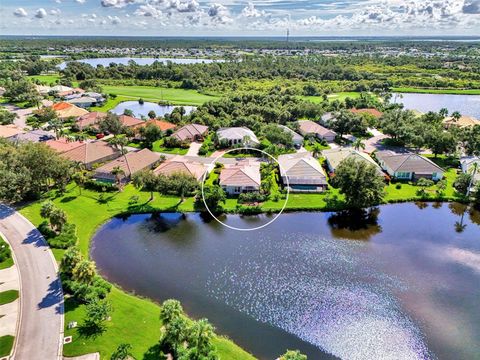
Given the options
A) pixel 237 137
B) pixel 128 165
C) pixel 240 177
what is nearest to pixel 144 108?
pixel 237 137

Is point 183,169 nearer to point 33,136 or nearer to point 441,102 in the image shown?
point 33,136

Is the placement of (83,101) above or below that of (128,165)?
above

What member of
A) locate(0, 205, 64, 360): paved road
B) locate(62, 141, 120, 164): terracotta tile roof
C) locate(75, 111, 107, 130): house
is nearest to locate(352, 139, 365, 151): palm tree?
locate(62, 141, 120, 164): terracotta tile roof

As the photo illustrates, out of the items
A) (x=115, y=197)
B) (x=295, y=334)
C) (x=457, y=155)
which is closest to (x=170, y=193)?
(x=115, y=197)

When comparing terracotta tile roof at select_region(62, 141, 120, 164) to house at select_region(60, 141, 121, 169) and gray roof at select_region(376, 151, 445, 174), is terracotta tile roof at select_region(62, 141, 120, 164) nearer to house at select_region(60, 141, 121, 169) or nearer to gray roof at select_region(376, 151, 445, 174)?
house at select_region(60, 141, 121, 169)

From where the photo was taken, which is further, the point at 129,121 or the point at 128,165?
the point at 129,121

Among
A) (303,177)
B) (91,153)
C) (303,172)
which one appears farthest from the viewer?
(91,153)

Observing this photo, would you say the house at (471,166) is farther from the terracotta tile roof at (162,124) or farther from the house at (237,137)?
the terracotta tile roof at (162,124)

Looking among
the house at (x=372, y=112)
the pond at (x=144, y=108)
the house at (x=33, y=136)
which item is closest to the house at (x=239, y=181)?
the house at (x=33, y=136)
